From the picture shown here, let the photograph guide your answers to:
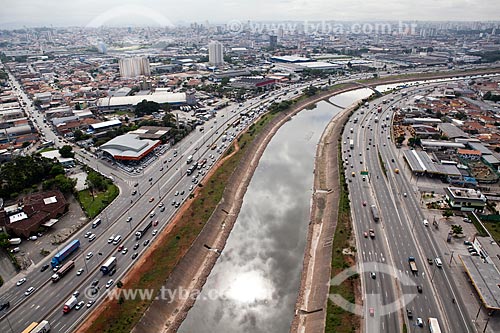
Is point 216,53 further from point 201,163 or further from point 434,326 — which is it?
point 434,326

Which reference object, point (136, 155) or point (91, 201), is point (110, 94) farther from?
point (91, 201)

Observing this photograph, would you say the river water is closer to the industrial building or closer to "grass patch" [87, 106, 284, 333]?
"grass patch" [87, 106, 284, 333]

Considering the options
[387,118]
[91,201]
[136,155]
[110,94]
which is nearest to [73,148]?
[136,155]

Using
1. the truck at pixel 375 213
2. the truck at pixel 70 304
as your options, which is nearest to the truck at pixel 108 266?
the truck at pixel 70 304

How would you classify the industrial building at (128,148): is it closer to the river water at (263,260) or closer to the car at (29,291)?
the river water at (263,260)

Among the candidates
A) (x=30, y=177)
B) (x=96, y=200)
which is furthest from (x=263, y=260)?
(x=30, y=177)
